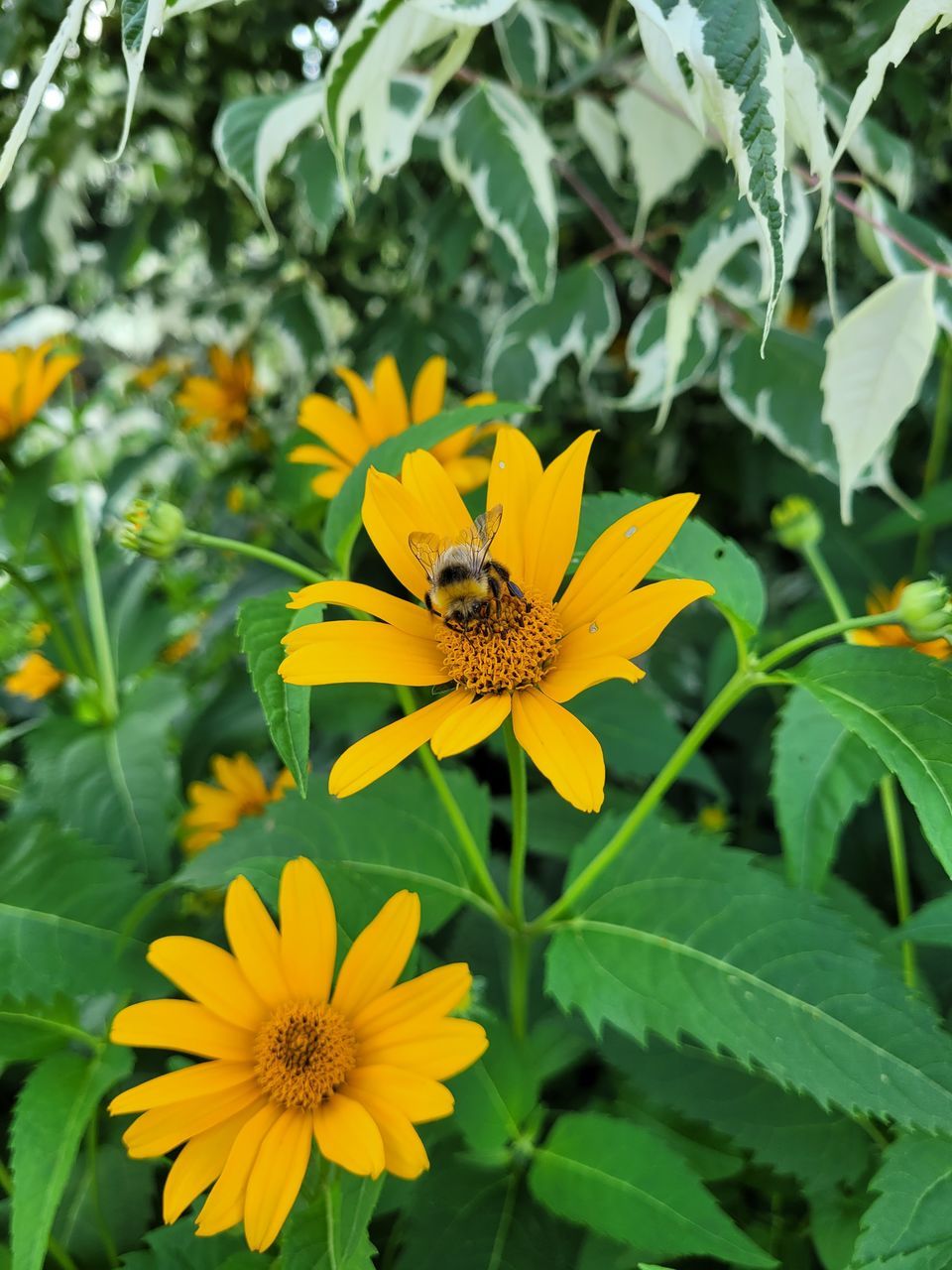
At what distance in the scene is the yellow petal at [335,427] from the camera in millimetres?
697

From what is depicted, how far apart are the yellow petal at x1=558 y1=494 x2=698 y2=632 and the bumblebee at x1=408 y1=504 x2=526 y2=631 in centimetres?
4

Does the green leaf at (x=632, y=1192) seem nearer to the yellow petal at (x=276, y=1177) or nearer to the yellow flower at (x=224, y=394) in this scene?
the yellow petal at (x=276, y=1177)

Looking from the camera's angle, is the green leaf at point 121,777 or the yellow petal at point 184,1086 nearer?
the yellow petal at point 184,1086

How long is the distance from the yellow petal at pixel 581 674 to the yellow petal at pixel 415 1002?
137mm

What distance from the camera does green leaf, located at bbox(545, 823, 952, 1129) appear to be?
1.43 ft

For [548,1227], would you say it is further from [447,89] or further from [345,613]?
[447,89]

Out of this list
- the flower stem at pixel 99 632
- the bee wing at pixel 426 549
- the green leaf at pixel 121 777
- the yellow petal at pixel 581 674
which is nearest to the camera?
the yellow petal at pixel 581 674

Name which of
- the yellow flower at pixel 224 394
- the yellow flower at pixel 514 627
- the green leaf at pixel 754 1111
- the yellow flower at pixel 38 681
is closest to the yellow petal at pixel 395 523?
the yellow flower at pixel 514 627

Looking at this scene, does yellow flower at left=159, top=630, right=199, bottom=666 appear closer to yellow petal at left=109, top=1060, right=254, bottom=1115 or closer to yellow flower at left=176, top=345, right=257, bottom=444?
yellow flower at left=176, top=345, right=257, bottom=444

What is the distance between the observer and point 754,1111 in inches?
21.5

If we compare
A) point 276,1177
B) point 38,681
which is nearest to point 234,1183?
point 276,1177

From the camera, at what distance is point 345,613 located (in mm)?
575

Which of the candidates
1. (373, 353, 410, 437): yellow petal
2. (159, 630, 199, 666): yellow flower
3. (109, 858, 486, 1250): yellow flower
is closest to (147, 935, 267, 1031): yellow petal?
(109, 858, 486, 1250): yellow flower

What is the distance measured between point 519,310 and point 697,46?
0.36m
